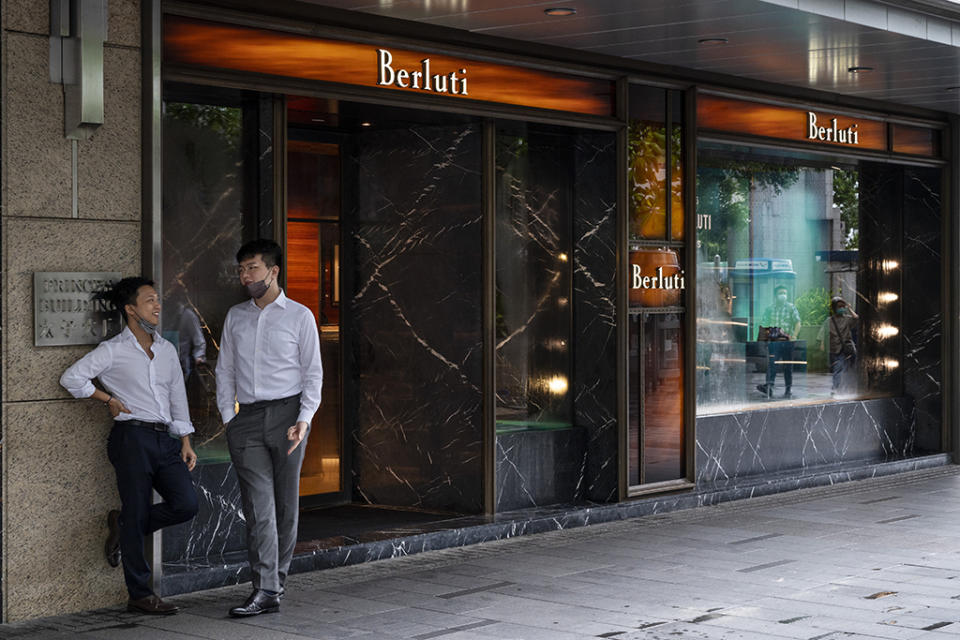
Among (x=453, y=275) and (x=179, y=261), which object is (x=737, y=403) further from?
(x=179, y=261)

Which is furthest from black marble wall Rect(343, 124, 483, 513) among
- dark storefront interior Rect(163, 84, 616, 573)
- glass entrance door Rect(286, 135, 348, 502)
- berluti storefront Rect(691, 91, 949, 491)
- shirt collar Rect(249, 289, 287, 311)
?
shirt collar Rect(249, 289, 287, 311)

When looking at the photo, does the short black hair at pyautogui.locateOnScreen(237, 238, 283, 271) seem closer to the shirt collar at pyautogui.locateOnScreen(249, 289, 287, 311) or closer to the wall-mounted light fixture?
the shirt collar at pyautogui.locateOnScreen(249, 289, 287, 311)

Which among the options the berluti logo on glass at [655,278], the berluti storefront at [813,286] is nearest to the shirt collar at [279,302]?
the berluti logo on glass at [655,278]

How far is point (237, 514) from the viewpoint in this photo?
880 centimetres

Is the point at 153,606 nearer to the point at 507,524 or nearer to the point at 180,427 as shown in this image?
the point at 180,427

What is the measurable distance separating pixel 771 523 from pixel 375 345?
→ 10.8 feet

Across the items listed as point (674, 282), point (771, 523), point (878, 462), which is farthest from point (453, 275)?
point (878, 462)

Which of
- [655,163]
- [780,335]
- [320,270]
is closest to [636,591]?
[320,270]

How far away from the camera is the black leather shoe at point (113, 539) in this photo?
24.4ft

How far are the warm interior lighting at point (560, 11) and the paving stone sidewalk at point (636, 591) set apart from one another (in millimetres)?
3596

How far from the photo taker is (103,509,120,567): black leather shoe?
7438mm

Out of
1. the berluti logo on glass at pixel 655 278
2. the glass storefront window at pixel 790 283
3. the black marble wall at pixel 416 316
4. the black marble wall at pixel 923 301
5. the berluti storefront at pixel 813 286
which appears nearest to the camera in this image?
the black marble wall at pixel 416 316

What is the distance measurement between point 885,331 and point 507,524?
6.57m

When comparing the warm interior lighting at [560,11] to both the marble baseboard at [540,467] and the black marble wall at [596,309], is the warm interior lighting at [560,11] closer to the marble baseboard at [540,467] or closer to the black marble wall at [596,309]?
the black marble wall at [596,309]
